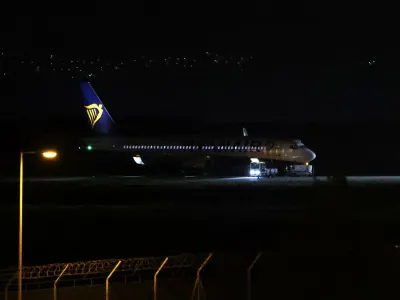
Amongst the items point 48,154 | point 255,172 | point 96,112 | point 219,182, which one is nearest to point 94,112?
point 96,112

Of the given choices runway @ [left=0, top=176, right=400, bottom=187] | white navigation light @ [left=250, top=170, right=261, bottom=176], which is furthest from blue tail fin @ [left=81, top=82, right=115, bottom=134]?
runway @ [left=0, top=176, right=400, bottom=187]

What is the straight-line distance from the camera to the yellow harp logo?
84625 millimetres

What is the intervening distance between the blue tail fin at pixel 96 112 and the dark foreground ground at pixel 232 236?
40.0m

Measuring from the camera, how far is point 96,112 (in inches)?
3339

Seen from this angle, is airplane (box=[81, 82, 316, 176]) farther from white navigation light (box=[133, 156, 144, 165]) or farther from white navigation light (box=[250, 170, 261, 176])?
white navigation light (box=[250, 170, 261, 176])

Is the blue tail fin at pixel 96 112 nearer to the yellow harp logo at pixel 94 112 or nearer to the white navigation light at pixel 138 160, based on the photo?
the yellow harp logo at pixel 94 112

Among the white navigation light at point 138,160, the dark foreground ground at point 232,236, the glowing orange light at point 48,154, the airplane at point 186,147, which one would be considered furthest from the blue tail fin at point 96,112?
the glowing orange light at point 48,154

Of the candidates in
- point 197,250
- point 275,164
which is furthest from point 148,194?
point 275,164

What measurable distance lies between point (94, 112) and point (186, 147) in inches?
675

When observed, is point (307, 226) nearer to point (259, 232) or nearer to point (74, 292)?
point (259, 232)

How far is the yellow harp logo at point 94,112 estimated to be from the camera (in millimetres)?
84625

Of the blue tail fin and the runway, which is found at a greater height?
the blue tail fin

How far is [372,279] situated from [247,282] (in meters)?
3.87

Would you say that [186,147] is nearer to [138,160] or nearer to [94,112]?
[138,160]
